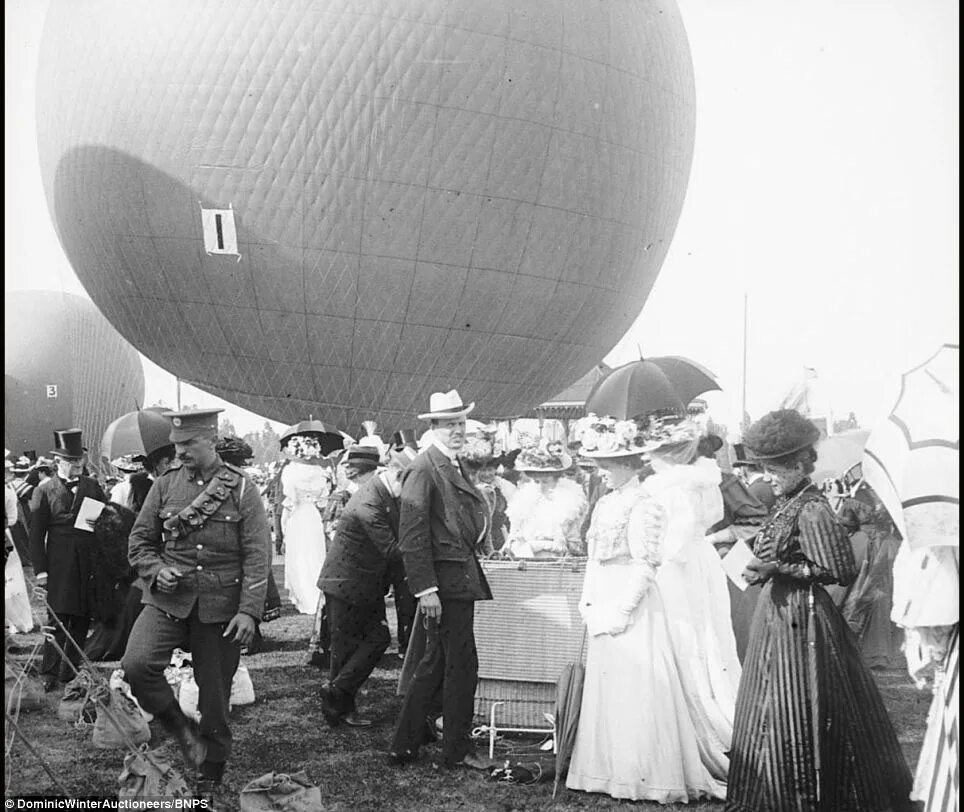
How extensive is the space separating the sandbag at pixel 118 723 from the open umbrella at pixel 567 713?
75.0 inches

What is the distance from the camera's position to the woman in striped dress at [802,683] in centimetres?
368

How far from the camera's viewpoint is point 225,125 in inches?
567

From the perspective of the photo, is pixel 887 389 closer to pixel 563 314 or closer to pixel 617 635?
pixel 617 635

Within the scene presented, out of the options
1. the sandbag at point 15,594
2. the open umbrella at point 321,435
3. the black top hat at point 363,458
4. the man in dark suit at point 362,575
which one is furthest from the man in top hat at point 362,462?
the open umbrella at point 321,435

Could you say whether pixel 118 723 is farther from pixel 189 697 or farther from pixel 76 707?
pixel 76 707

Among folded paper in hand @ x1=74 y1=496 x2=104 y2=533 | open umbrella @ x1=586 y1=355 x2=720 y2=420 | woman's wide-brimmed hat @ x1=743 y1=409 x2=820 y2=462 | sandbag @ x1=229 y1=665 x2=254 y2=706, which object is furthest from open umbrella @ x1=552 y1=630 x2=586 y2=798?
open umbrella @ x1=586 y1=355 x2=720 y2=420

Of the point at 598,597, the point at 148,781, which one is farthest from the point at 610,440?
the point at 148,781

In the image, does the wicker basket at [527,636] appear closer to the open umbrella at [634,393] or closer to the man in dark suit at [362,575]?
the man in dark suit at [362,575]

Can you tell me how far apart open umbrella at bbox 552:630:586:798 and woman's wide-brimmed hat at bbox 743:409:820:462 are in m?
1.40

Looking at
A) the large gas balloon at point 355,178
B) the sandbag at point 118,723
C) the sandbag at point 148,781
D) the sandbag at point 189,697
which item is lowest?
the sandbag at point 189,697

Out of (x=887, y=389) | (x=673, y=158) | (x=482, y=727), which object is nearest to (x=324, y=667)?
(x=482, y=727)

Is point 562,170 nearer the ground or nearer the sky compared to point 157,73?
nearer the ground

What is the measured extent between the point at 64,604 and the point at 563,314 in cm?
1116

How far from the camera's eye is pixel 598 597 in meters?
4.59
